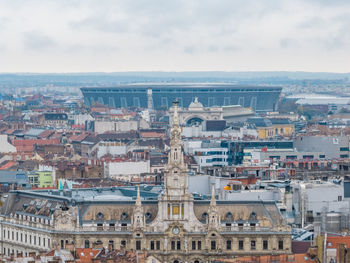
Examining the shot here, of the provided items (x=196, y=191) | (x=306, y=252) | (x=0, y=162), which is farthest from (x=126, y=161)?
(x=306, y=252)

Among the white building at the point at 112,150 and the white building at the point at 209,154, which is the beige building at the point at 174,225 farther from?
the white building at the point at 112,150

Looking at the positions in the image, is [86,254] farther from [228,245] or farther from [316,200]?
[316,200]

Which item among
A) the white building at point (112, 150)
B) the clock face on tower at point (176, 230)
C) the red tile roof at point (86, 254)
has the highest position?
the red tile roof at point (86, 254)

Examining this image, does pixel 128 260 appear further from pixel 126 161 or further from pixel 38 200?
pixel 126 161

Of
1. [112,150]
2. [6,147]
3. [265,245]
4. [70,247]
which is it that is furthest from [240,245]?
[6,147]

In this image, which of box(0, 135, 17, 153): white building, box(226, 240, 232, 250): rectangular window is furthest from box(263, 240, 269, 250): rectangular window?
box(0, 135, 17, 153): white building

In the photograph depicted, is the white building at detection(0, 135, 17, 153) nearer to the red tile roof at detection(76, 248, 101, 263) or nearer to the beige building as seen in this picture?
the beige building

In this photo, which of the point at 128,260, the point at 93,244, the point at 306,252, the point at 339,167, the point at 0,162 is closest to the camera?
the point at 128,260

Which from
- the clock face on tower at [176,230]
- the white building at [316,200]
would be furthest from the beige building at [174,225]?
the white building at [316,200]
